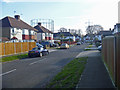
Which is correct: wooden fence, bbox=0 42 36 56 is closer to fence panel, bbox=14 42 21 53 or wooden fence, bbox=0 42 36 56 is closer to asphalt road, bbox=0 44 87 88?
fence panel, bbox=14 42 21 53

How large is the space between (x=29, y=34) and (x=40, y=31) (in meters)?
13.4

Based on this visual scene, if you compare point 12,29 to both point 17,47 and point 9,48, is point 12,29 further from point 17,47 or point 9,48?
point 9,48

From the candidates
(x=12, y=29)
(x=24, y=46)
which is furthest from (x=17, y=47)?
(x=12, y=29)

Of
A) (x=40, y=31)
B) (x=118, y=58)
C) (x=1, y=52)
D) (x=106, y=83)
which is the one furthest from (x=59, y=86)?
(x=40, y=31)

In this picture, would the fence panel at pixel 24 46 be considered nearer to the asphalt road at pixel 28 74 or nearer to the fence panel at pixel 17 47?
the fence panel at pixel 17 47

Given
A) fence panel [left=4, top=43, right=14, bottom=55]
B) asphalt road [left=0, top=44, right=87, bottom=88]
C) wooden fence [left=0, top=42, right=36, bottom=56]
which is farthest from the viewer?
fence panel [left=4, top=43, right=14, bottom=55]

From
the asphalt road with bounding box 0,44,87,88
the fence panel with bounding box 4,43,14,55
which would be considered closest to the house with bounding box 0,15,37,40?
the fence panel with bounding box 4,43,14,55

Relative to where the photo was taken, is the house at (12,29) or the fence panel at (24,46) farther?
the house at (12,29)

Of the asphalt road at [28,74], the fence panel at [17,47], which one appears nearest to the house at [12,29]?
the fence panel at [17,47]

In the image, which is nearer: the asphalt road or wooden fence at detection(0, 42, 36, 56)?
the asphalt road

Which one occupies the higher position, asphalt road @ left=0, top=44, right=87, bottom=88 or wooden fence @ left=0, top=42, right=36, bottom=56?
wooden fence @ left=0, top=42, right=36, bottom=56

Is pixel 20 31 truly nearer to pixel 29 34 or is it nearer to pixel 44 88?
pixel 29 34

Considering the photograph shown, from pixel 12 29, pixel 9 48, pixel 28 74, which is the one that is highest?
pixel 12 29

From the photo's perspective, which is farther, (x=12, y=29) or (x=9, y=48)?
(x=12, y=29)
